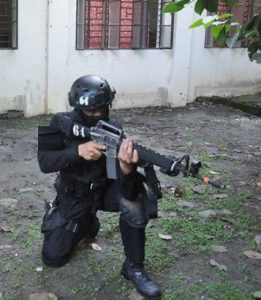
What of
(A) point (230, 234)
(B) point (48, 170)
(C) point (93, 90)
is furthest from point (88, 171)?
(A) point (230, 234)

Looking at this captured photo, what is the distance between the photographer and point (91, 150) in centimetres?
291

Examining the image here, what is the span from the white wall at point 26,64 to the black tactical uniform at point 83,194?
3938 mm

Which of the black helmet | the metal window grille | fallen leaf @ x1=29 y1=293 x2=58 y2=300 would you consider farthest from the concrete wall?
fallen leaf @ x1=29 y1=293 x2=58 y2=300

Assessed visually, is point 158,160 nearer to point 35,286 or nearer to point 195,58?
point 35,286

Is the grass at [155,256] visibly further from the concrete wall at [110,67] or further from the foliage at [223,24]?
the concrete wall at [110,67]

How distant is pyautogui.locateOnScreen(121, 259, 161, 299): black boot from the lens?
9.99ft

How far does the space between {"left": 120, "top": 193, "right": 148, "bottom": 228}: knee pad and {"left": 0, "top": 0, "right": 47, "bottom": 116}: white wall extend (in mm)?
4466

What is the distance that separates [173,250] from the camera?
3695 millimetres

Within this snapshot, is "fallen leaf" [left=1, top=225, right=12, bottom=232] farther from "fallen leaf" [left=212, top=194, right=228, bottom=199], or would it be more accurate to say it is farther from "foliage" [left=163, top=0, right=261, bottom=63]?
"foliage" [left=163, top=0, right=261, bottom=63]

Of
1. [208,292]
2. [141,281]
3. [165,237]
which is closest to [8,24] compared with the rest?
[165,237]

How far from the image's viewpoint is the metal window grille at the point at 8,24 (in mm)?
7012

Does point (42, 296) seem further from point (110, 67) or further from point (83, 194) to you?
point (110, 67)

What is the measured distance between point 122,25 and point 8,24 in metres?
1.64

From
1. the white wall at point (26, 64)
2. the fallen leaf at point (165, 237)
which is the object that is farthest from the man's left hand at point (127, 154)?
the white wall at point (26, 64)
